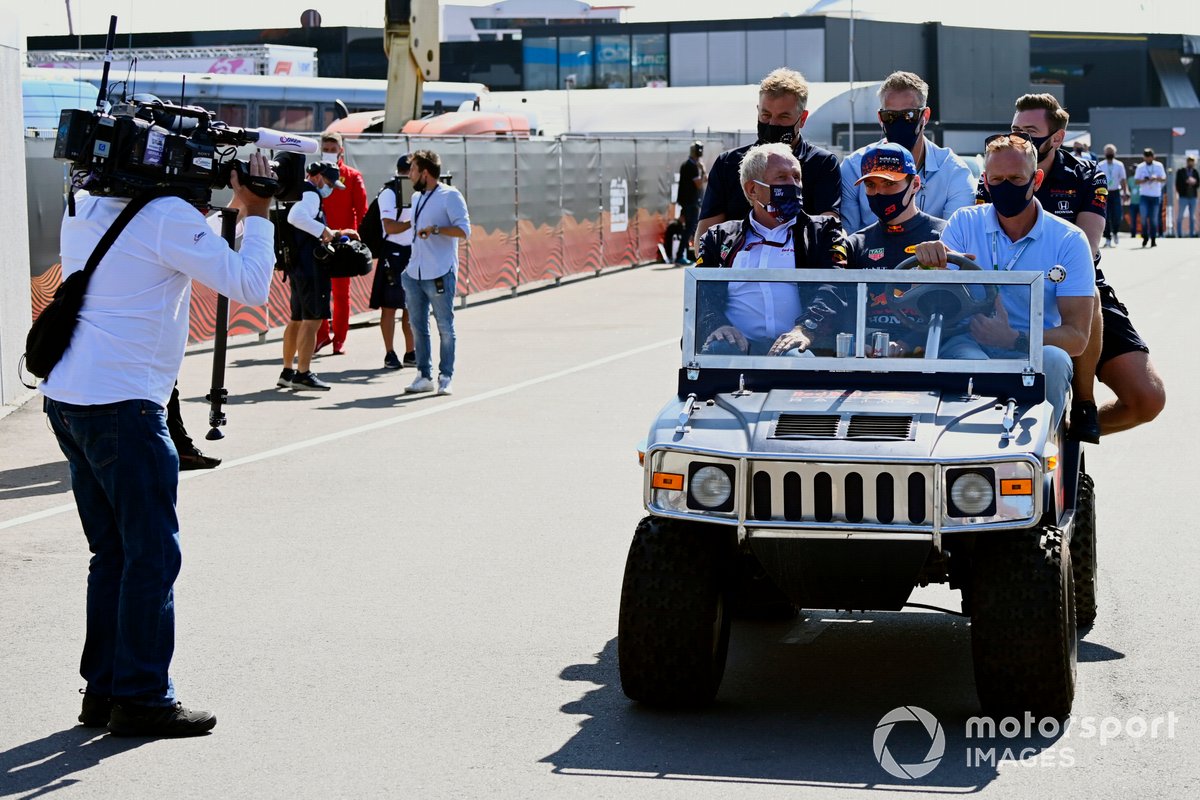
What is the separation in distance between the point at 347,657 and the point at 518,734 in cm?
121

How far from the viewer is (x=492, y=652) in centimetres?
685

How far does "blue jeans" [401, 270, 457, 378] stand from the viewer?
48.4 feet

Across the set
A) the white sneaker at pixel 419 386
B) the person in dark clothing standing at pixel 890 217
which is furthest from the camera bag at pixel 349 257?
the person in dark clothing standing at pixel 890 217

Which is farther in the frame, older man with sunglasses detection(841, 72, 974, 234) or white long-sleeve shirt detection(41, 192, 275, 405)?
older man with sunglasses detection(841, 72, 974, 234)

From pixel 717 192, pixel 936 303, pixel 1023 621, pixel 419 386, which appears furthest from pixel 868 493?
pixel 419 386

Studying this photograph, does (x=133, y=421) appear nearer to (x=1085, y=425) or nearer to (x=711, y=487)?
(x=711, y=487)

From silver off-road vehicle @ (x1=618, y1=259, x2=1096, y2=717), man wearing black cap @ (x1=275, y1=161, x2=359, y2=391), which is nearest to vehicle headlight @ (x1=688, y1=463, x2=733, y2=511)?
silver off-road vehicle @ (x1=618, y1=259, x2=1096, y2=717)

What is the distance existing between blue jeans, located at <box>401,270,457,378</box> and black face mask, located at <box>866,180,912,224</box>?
808 centimetres

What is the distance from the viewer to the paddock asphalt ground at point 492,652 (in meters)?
5.38

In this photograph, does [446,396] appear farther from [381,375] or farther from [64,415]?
[64,415]

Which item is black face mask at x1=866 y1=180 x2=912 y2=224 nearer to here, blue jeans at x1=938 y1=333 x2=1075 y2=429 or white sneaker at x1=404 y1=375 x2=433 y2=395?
blue jeans at x1=938 y1=333 x2=1075 y2=429

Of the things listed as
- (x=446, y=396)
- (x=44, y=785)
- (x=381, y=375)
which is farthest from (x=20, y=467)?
(x=44, y=785)

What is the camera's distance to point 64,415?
5648 millimetres

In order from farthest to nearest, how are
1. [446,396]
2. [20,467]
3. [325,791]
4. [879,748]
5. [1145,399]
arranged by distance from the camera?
[446,396] → [20,467] → [1145,399] → [879,748] → [325,791]
